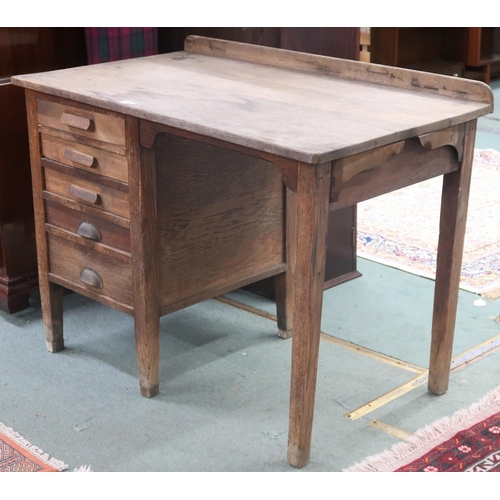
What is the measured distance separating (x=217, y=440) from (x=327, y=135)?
84 cm

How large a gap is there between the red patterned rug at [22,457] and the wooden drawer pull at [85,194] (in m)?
0.64

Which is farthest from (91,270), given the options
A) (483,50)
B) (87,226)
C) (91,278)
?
(483,50)

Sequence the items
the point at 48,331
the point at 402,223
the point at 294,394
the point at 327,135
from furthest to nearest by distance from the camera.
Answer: the point at 402,223 → the point at 48,331 → the point at 294,394 → the point at 327,135

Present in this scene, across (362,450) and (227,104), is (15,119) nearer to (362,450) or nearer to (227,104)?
(227,104)

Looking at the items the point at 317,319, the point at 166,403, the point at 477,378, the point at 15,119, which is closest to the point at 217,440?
the point at 166,403

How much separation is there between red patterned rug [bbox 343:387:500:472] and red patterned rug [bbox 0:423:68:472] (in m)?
0.72

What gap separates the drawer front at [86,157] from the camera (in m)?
2.18

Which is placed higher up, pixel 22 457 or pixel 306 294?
pixel 306 294

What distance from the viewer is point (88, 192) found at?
227 cm

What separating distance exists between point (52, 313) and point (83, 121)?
66 cm

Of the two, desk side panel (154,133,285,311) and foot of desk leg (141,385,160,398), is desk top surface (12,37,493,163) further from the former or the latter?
foot of desk leg (141,385,160,398)

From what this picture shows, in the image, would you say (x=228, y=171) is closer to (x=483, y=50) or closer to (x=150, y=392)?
(x=150, y=392)

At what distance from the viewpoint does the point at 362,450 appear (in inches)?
81.7

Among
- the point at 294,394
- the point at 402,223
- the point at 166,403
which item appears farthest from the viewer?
the point at 402,223
